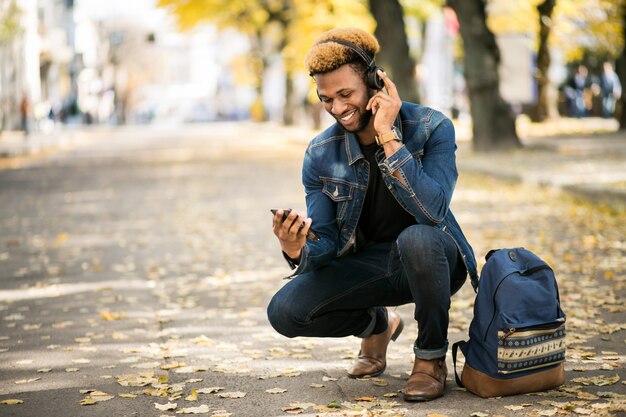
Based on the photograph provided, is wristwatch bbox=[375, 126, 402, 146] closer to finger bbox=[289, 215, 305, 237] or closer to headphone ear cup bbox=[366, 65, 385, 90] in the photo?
headphone ear cup bbox=[366, 65, 385, 90]

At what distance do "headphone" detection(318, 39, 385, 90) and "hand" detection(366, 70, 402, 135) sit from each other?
0.09ft

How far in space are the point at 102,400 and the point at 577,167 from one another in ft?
44.2

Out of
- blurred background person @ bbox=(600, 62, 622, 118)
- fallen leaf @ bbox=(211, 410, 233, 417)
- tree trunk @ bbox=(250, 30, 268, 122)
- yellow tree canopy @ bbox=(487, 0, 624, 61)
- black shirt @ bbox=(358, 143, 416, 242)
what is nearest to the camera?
fallen leaf @ bbox=(211, 410, 233, 417)

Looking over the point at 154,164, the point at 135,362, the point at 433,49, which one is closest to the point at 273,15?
the point at 154,164

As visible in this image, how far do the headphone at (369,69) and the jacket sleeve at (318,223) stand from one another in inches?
20.9

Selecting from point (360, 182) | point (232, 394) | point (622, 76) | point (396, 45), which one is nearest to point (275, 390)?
point (232, 394)

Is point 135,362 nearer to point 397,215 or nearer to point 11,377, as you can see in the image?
point 11,377

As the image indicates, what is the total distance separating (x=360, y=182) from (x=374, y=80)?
0.49 meters

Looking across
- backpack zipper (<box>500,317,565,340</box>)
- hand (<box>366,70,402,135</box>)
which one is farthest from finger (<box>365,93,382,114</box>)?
backpack zipper (<box>500,317,565,340</box>)

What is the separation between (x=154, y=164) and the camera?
25.3m

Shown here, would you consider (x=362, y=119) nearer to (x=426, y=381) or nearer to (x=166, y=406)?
(x=426, y=381)

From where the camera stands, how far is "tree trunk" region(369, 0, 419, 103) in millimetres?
24422

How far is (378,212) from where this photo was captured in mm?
4805

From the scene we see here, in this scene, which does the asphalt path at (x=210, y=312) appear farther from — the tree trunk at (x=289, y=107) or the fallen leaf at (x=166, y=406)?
the tree trunk at (x=289, y=107)
